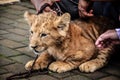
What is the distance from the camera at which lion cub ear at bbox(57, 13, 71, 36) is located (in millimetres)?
3389

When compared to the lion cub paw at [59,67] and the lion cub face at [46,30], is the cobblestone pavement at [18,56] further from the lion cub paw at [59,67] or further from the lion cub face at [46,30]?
the lion cub face at [46,30]

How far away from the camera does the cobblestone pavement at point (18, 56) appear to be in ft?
11.3

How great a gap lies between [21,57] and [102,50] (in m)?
0.92

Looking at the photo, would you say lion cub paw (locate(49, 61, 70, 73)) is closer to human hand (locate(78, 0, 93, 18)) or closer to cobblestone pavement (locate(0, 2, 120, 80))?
cobblestone pavement (locate(0, 2, 120, 80))

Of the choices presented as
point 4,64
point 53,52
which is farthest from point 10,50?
point 53,52

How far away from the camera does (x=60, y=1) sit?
439 centimetres

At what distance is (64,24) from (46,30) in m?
0.19

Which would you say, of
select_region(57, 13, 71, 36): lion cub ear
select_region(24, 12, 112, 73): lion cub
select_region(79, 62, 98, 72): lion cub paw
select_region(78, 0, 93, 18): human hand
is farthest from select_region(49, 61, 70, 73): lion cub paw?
select_region(78, 0, 93, 18): human hand

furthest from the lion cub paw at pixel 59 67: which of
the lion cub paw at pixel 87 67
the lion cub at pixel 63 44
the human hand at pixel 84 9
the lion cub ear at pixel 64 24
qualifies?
the human hand at pixel 84 9

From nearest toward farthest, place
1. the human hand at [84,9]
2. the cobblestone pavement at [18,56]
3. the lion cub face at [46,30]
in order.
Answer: the lion cub face at [46,30]
the cobblestone pavement at [18,56]
the human hand at [84,9]

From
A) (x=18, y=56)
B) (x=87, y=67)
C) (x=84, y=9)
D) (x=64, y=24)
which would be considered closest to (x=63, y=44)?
(x=64, y=24)

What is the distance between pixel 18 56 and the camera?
4020 mm

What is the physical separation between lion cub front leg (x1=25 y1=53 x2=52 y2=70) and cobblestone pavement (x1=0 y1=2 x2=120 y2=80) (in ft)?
0.26

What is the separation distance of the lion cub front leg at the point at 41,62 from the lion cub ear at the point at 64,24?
0.37 metres
